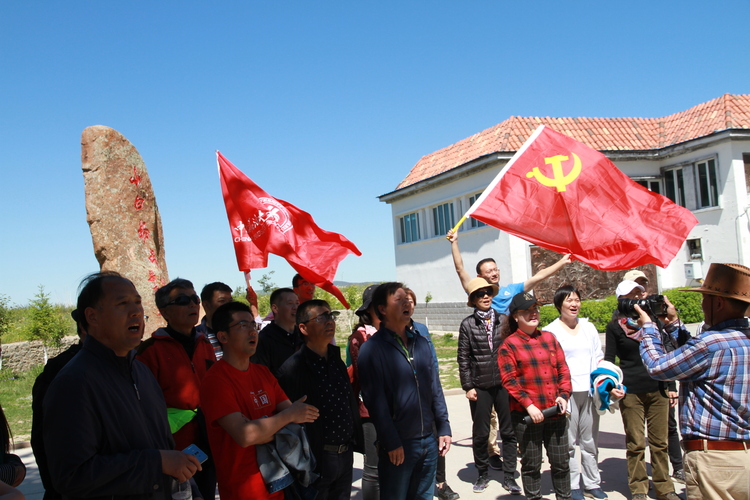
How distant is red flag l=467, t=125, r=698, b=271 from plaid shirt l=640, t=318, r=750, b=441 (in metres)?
2.74

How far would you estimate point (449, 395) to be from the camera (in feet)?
37.9

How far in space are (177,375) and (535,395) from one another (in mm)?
3072

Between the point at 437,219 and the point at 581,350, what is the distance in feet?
61.9

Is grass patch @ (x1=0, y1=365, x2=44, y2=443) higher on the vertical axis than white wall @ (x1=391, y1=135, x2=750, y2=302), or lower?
lower

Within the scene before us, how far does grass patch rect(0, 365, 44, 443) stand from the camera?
9.81 meters

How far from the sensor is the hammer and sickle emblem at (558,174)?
6.84 m

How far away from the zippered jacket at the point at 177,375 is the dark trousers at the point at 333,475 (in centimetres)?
82

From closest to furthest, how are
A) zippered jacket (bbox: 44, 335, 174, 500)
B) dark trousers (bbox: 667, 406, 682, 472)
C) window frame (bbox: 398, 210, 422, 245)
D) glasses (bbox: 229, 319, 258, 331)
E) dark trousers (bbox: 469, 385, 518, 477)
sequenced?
zippered jacket (bbox: 44, 335, 174, 500)
glasses (bbox: 229, 319, 258, 331)
dark trousers (bbox: 469, 385, 518, 477)
dark trousers (bbox: 667, 406, 682, 472)
window frame (bbox: 398, 210, 422, 245)

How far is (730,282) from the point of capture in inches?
141

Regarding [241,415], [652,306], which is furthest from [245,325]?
[652,306]

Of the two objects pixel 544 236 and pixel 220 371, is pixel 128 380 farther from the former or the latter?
pixel 544 236

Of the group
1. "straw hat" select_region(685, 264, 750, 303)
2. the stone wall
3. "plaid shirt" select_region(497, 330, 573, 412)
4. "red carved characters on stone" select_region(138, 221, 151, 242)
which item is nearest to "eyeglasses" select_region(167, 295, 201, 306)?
"plaid shirt" select_region(497, 330, 573, 412)

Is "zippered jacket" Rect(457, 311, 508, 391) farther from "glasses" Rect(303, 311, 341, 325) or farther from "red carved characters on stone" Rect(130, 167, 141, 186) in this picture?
"red carved characters on stone" Rect(130, 167, 141, 186)

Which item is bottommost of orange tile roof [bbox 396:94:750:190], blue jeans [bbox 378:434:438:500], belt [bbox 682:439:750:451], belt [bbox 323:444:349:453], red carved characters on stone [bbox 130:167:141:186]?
blue jeans [bbox 378:434:438:500]
